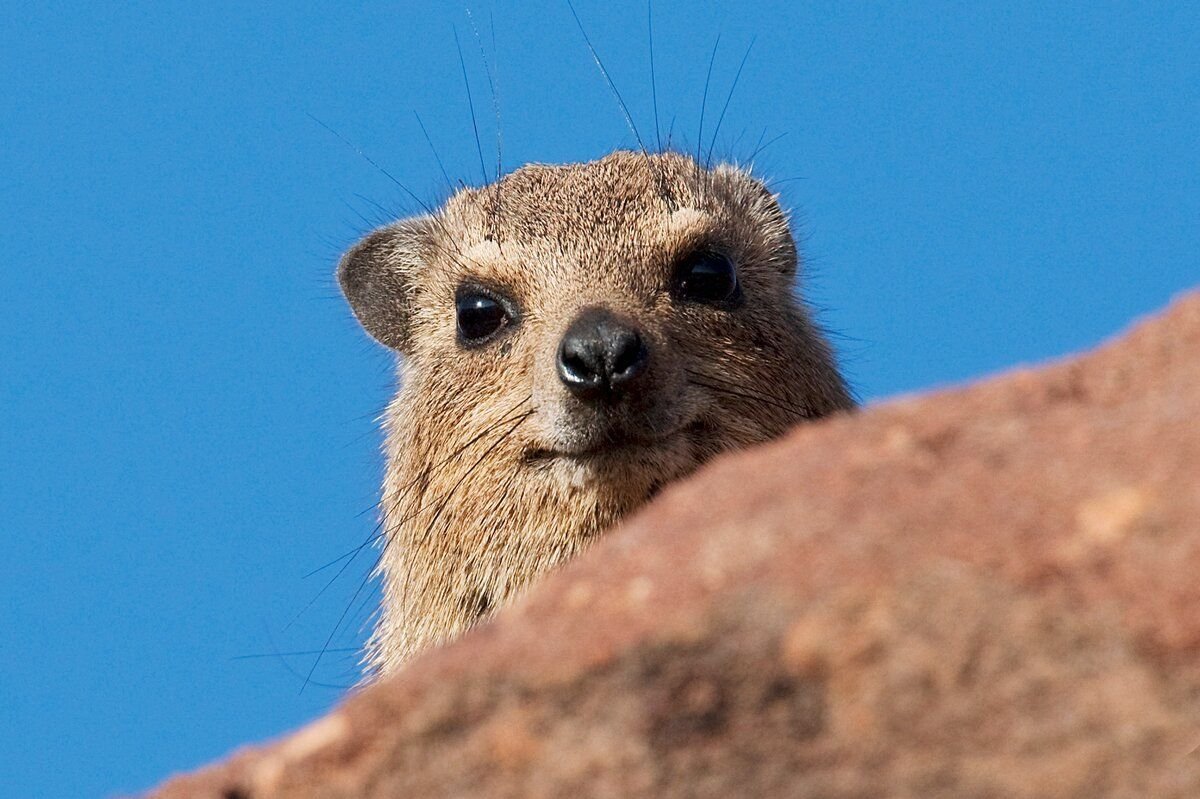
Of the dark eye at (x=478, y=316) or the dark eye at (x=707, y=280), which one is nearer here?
the dark eye at (x=707, y=280)

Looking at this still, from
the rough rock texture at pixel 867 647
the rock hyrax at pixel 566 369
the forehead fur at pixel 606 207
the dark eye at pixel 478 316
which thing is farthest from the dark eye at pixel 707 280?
Result: the rough rock texture at pixel 867 647

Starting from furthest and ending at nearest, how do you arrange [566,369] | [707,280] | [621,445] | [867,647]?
[707,280] → [621,445] → [566,369] → [867,647]

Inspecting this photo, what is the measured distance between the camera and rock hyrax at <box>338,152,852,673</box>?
7648 millimetres

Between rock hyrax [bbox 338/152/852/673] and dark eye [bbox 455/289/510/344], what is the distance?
1cm

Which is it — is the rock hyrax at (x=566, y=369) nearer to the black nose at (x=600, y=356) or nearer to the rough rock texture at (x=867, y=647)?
the black nose at (x=600, y=356)

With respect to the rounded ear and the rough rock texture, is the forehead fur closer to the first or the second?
the rounded ear

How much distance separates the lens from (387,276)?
10.6 m

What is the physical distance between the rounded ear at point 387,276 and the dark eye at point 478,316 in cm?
121

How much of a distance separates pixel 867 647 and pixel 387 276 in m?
Answer: 7.78

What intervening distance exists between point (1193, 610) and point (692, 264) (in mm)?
5974

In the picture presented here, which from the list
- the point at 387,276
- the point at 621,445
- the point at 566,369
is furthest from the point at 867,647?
the point at 387,276

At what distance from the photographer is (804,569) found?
3.30 meters

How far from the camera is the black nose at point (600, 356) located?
7.29 meters

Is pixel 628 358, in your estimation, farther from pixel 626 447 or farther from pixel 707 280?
pixel 707 280
